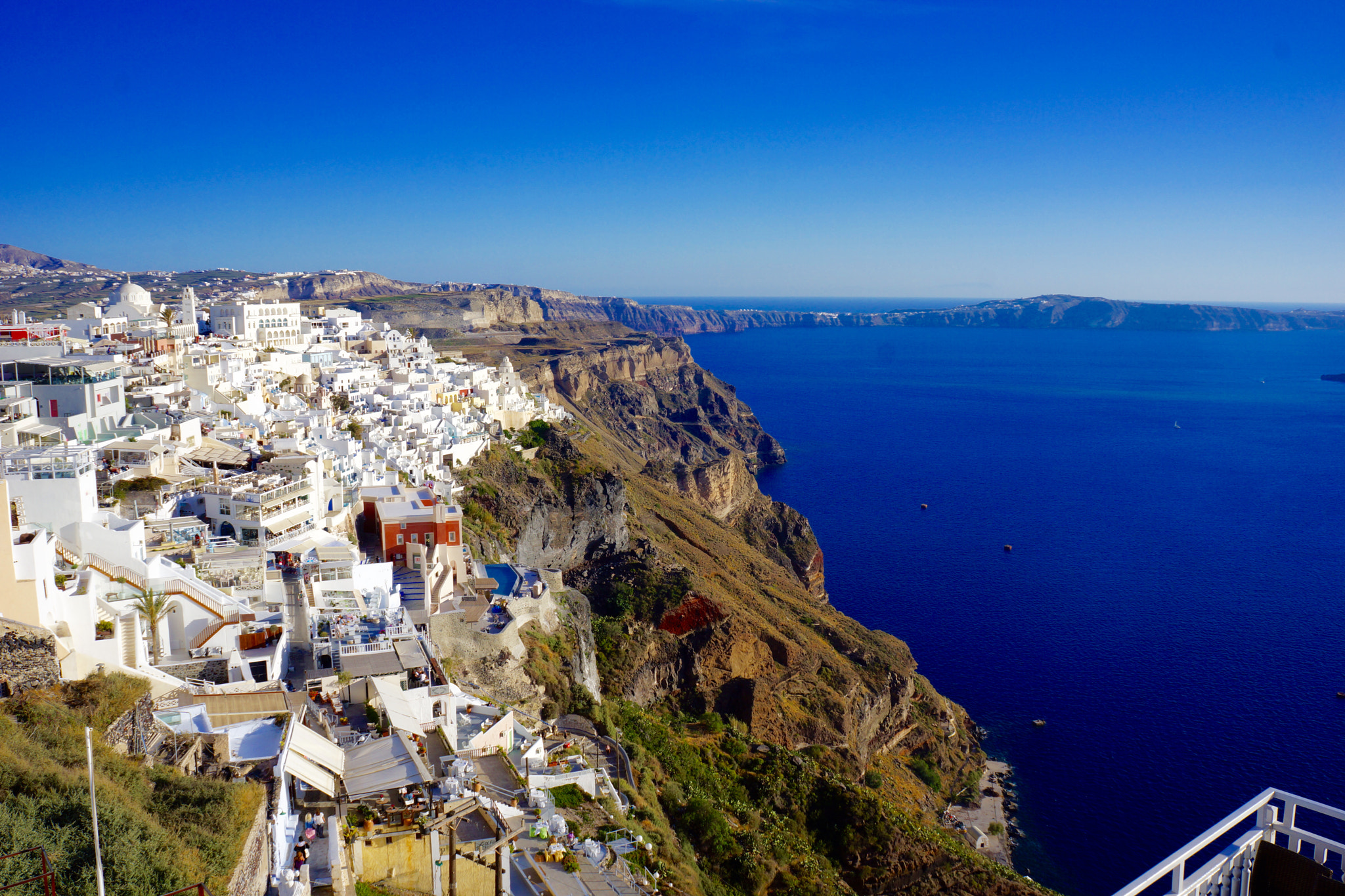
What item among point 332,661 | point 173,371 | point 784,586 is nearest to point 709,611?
point 784,586

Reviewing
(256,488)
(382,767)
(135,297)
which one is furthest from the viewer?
(135,297)

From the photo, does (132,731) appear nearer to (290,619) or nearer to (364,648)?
(364,648)

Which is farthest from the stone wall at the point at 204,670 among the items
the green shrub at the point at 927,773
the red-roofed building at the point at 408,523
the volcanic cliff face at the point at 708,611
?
the green shrub at the point at 927,773

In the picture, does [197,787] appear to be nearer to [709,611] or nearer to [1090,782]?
[709,611]

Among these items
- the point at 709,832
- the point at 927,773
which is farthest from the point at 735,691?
the point at 709,832

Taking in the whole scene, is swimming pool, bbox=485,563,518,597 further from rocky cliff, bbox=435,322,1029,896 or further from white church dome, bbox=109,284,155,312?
white church dome, bbox=109,284,155,312

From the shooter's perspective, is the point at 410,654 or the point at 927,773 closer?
the point at 410,654

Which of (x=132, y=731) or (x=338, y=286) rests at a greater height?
(x=338, y=286)
